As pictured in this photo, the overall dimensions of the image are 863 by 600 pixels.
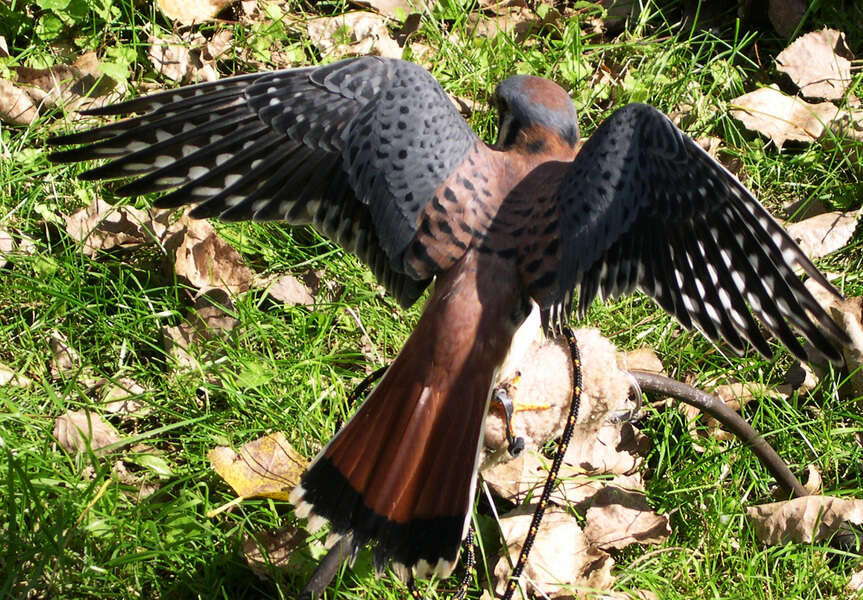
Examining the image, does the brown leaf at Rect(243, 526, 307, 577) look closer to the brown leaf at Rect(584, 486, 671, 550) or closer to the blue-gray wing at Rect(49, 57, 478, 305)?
the blue-gray wing at Rect(49, 57, 478, 305)

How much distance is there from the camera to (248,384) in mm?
2854

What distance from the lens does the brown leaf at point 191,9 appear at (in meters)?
3.79

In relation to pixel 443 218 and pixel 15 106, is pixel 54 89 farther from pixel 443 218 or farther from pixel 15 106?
pixel 443 218

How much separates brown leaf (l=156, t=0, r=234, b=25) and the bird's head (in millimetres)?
1609

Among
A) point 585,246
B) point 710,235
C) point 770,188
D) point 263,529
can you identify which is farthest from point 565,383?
point 770,188

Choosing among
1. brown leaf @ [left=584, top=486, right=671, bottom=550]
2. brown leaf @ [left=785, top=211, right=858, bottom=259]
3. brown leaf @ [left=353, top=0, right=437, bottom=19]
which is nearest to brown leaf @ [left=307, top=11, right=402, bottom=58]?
brown leaf @ [left=353, top=0, right=437, bottom=19]

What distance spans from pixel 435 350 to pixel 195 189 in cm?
77

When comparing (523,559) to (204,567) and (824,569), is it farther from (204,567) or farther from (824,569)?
(824,569)

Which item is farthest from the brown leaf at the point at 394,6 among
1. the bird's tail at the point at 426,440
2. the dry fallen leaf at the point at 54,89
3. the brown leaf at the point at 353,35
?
the bird's tail at the point at 426,440

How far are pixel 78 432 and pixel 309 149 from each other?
A: 3.48 ft

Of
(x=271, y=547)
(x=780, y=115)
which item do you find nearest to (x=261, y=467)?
(x=271, y=547)

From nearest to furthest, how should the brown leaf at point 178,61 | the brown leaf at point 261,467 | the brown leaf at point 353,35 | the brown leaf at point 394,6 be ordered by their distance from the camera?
the brown leaf at point 261,467
the brown leaf at point 178,61
the brown leaf at point 353,35
the brown leaf at point 394,6

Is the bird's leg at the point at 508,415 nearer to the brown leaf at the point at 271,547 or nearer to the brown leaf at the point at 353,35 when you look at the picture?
the brown leaf at the point at 271,547

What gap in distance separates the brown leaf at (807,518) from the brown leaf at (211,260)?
181 centimetres
